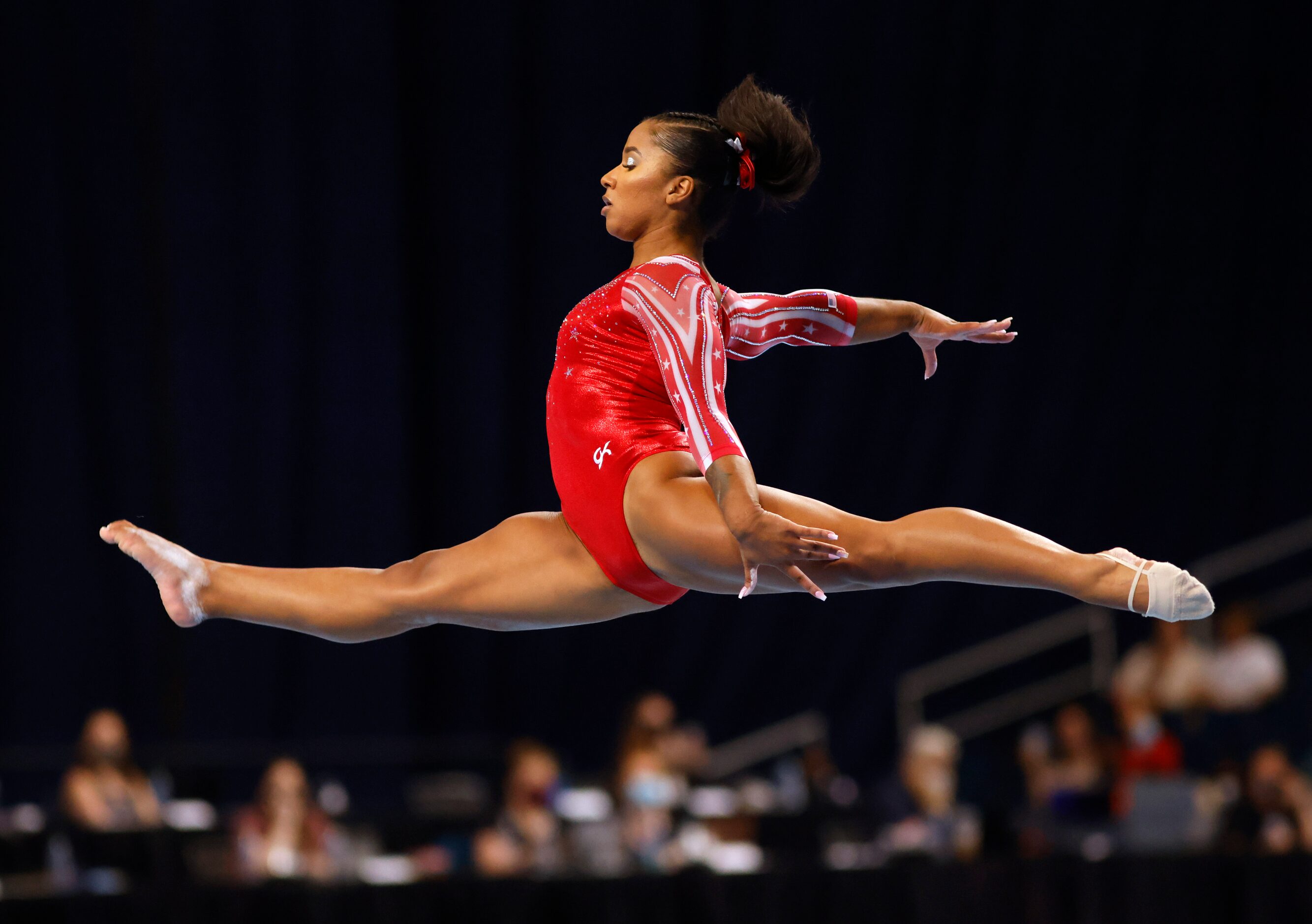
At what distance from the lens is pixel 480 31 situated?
25.5 ft

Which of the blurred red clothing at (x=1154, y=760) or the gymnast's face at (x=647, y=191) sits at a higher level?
the gymnast's face at (x=647, y=191)

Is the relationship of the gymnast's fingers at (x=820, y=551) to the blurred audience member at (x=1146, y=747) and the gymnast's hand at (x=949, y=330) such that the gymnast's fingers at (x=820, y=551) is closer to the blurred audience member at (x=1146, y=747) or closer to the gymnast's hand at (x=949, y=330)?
the gymnast's hand at (x=949, y=330)

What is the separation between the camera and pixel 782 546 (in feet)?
8.08

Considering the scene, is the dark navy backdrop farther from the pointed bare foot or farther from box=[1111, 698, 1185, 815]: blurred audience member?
the pointed bare foot

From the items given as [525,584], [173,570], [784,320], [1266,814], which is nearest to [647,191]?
[784,320]

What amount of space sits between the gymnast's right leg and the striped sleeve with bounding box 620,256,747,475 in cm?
34

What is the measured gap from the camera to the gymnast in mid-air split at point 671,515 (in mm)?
2600

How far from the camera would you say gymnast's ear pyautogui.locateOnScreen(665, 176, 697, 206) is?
2.93 meters

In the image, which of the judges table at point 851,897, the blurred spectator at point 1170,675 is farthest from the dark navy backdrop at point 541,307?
the judges table at point 851,897

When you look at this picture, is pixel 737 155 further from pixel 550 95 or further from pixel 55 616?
pixel 55 616

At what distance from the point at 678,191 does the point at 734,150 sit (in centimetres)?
15

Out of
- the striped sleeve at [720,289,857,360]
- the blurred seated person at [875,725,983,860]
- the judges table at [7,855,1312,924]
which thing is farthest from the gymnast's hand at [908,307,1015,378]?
the blurred seated person at [875,725,983,860]

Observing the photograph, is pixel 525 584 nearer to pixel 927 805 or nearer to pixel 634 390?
pixel 634 390

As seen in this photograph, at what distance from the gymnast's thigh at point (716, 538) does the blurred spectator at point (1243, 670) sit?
16.8 feet
